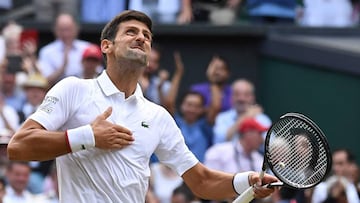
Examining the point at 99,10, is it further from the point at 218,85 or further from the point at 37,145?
the point at 37,145

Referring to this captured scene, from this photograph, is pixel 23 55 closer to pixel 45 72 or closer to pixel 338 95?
pixel 45 72

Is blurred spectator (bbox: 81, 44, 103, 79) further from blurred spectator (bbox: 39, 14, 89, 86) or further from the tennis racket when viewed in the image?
the tennis racket

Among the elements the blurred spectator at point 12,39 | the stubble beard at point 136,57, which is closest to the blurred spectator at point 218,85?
the blurred spectator at point 12,39

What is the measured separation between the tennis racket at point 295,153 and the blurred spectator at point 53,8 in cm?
712

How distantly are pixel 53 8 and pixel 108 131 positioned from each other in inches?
286

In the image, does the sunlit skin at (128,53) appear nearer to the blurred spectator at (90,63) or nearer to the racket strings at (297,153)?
the racket strings at (297,153)

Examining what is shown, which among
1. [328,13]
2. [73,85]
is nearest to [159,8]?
[328,13]

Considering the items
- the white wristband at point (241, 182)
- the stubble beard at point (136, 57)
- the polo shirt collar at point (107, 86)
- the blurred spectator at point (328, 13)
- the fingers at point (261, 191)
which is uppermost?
the stubble beard at point (136, 57)

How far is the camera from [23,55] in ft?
39.3

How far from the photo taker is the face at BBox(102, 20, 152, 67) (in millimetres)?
6406

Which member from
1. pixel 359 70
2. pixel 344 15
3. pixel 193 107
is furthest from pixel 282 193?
pixel 344 15

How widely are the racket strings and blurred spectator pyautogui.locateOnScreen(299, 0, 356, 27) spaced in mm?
7352

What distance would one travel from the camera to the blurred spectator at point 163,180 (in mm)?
10852

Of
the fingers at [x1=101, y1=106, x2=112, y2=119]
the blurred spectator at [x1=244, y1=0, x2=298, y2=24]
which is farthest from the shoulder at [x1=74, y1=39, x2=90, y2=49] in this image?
the fingers at [x1=101, y1=106, x2=112, y2=119]
